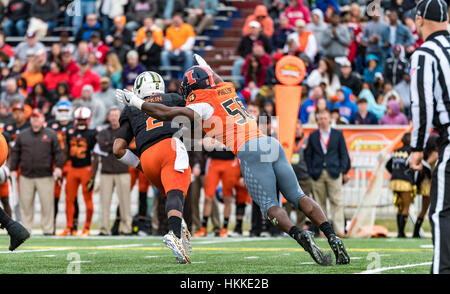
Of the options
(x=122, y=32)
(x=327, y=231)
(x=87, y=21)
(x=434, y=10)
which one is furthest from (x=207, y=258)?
(x=87, y=21)

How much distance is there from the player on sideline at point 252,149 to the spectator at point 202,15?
15.0 m

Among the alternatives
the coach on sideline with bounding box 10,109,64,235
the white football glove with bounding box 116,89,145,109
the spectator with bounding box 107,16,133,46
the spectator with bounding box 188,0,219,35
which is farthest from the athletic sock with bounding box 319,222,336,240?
the spectator with bounding box 188,0,219,35

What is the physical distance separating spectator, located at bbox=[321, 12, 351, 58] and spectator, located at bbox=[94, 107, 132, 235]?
21.0 feet

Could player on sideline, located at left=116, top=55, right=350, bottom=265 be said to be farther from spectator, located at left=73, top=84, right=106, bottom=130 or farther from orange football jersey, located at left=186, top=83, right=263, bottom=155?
spectator, located at left=73, top=84, right=106, bottom=130

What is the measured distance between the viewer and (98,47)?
22141 mm

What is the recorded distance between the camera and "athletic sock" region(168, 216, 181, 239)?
860 cm

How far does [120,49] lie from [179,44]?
151 centimetres

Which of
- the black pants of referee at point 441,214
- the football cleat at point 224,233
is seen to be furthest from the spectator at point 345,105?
the black pants of referee at point 441,214

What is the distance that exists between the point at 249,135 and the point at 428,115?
2.65m

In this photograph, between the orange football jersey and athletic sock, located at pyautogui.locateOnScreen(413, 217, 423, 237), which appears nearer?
the orange football jersey

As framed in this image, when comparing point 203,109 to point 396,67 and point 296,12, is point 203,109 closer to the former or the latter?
point 396,67

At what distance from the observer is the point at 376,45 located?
66.7 feet
